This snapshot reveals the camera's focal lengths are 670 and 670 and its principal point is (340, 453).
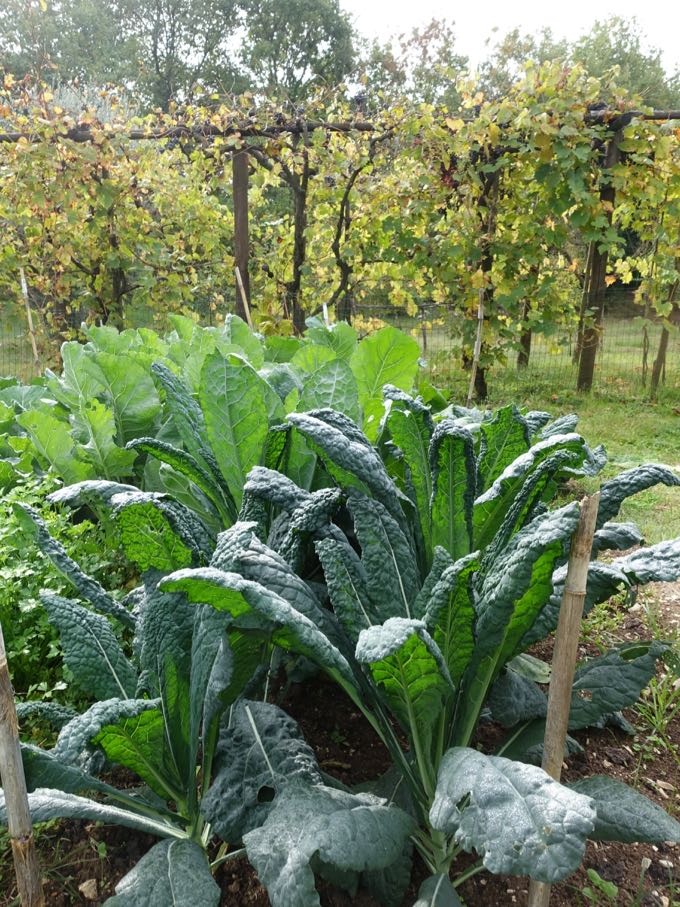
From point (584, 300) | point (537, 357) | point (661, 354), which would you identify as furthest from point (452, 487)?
point (537, 357)

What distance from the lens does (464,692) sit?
1.26m

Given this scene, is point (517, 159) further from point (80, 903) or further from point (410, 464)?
point (80, 903)

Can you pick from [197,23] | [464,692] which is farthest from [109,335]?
[197,23]

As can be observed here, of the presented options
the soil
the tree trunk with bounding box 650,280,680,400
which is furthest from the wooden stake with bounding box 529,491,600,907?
the tree trunk with bounding box 650,280,680,400

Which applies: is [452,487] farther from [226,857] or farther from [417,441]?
[226,857]

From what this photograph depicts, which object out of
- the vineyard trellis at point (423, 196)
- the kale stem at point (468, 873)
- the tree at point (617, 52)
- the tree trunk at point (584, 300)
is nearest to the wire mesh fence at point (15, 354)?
the vineyard trellis at point (423, 196)

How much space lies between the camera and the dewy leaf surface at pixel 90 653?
129 cm

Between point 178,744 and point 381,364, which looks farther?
point 381,364

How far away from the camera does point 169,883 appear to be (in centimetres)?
103

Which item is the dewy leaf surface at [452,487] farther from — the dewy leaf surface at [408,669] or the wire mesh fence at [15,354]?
the wire mesh fence at [15,354]

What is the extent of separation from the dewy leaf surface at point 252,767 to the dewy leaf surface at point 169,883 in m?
0.07

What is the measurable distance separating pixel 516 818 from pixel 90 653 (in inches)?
33.6

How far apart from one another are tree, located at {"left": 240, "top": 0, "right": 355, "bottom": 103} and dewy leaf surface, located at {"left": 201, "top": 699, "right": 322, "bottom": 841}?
1094 inches

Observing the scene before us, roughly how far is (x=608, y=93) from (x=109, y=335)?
5.63 metres
